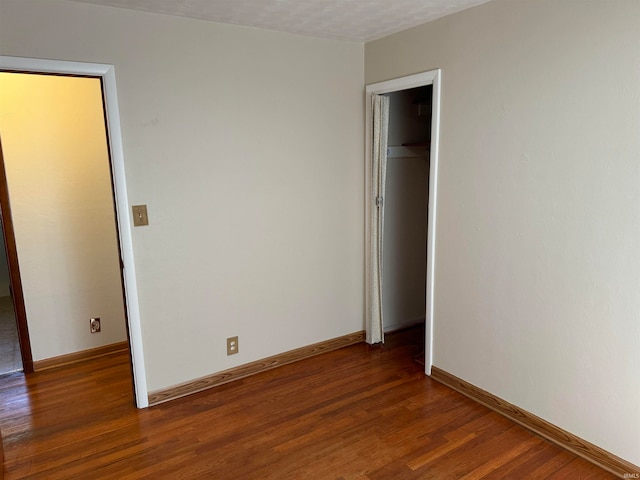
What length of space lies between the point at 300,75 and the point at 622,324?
7.92 feet

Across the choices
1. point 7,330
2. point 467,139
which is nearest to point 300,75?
point 467,139

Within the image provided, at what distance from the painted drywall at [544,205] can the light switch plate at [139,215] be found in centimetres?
184

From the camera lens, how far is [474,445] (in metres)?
2.39

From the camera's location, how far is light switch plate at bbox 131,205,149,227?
2629 millimetres

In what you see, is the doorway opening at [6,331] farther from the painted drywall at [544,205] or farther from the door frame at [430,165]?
the painted drywall at [544,205]

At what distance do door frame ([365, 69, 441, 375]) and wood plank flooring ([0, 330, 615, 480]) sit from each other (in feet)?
1.49

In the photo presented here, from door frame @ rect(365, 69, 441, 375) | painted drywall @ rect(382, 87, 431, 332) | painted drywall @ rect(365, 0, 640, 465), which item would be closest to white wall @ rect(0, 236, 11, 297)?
door frame @ rect(365, 69, 441, 375)

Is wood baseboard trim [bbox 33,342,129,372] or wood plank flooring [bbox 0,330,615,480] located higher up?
wood baseboard trim [bbox 33,342,129,372]

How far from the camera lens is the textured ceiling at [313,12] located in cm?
240

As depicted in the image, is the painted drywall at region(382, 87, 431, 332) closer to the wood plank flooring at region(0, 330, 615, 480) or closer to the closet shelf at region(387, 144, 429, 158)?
the closet shelf at region(387, 144, 429, 158)

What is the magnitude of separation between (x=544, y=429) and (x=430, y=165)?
1.66 metres

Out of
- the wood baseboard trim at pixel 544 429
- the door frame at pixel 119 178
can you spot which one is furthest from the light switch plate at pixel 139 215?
the wood baseboard trim at pixel 544 429

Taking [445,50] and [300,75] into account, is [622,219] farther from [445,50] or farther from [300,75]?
[300,75]

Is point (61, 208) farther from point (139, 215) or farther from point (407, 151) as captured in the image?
point (407, 151)
